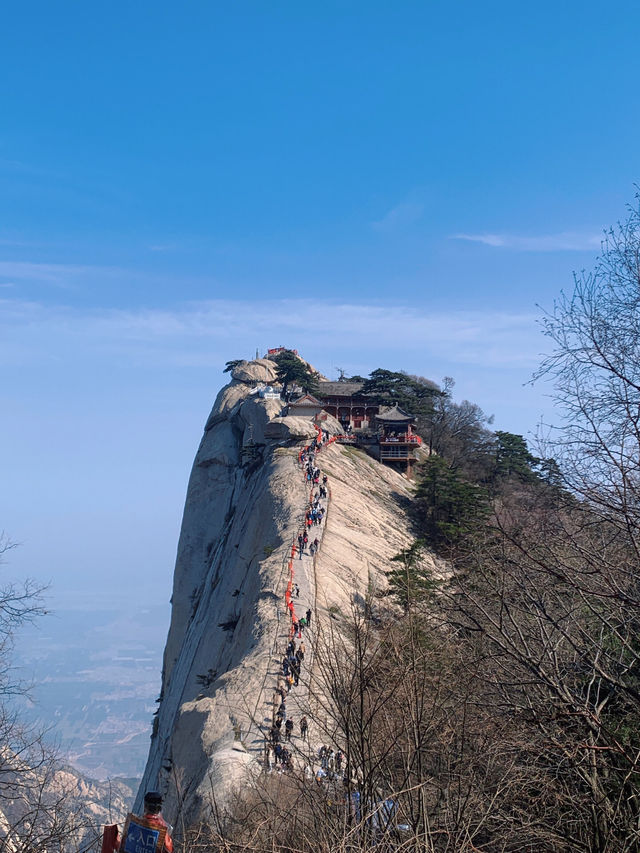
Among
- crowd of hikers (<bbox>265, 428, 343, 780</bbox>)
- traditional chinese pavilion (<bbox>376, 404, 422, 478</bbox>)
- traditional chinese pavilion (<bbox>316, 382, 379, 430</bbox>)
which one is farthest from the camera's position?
traditional chinese pavilion (<bbox>316, 382, 379, 430</bbox>)

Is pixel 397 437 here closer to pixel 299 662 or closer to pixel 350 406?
pixel 350 406

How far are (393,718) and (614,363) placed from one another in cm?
491

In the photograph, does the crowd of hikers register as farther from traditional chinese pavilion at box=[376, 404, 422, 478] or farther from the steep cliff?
traditional chinese pavilion at box=[376, 404, 422, 478]

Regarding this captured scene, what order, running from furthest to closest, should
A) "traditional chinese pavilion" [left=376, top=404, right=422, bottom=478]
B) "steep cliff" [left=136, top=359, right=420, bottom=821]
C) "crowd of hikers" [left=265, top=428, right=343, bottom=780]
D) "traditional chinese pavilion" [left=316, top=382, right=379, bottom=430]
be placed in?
"traditional chinese pavilion" [left=316, top=382, right=379, bottom=430]
"traditional chinese pavilion" [left=376, top=404, right=422, bottom=478]
"steep cliff" [left=136, top=359, right=420, bottom=821]
"crowd of hikers" [left=265, top=428, right=343, bottom=780]

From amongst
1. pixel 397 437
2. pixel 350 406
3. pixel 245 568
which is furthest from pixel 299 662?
pixel 350 406

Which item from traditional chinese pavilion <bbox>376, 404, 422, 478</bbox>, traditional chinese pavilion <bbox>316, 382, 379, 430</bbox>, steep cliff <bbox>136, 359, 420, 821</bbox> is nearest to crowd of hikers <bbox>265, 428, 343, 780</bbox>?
steep cliff <bbox>136, 359, 420, 821</bbox>

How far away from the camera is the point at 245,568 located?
35062 millimetres

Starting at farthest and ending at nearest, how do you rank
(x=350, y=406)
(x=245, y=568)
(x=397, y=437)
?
(x=350, y=406), (x=397, y=437), (x=245, y=568)

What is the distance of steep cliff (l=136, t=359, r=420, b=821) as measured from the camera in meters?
18.1

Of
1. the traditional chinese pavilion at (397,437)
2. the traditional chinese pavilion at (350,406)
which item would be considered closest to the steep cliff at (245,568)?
the traditional chinese pavilion at (397,437)

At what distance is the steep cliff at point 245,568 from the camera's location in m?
18.1

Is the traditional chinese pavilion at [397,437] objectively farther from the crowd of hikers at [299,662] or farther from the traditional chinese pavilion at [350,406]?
the traditional chinese pavilion at [350,406]

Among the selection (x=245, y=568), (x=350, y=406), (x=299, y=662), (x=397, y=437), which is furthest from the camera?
(x=350, y=406)

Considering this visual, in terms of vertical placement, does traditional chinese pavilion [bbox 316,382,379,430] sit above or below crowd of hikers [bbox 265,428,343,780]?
above
